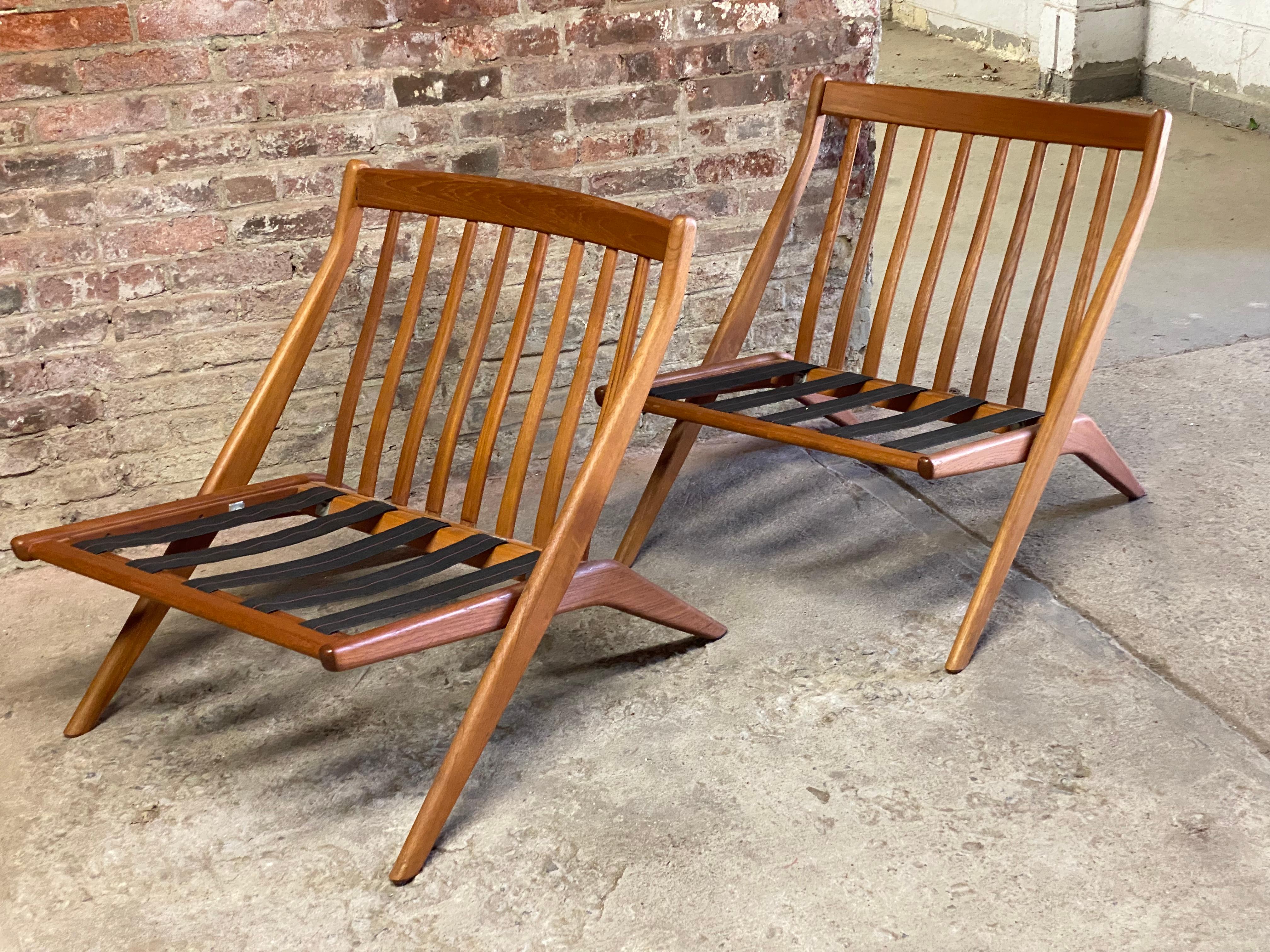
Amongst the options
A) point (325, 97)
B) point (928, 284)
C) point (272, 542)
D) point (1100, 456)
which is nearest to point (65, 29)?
point (325, 97)

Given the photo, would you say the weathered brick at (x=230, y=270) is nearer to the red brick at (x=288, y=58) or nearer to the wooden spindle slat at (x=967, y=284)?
the red brick at (x=288, y=58)

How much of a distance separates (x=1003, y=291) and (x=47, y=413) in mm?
Answer: 1995

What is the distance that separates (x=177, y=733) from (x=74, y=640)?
475mm

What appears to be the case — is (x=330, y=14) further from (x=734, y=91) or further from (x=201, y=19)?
(x=734, y=91)

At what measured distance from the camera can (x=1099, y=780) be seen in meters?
2.07

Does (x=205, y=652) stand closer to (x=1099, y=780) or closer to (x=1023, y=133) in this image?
(x=1099, y=780)

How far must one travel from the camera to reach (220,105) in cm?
273

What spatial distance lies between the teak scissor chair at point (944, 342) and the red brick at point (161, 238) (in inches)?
39.1

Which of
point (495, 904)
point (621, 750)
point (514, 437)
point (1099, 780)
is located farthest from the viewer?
point (514, 437)

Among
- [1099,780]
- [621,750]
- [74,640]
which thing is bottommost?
[74,640]

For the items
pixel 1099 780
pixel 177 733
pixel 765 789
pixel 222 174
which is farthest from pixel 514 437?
pixel 1099 780

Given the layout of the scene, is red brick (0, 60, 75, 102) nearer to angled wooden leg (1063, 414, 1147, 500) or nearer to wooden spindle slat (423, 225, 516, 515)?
wooden spindle slat (423, 225, 516, 515)

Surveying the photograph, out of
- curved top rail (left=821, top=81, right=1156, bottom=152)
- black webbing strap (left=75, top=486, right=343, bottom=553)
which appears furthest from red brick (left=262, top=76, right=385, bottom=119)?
curved top rail (left=821, top=81, right=1156, bottom=152)

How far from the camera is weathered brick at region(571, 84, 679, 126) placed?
299 cm
